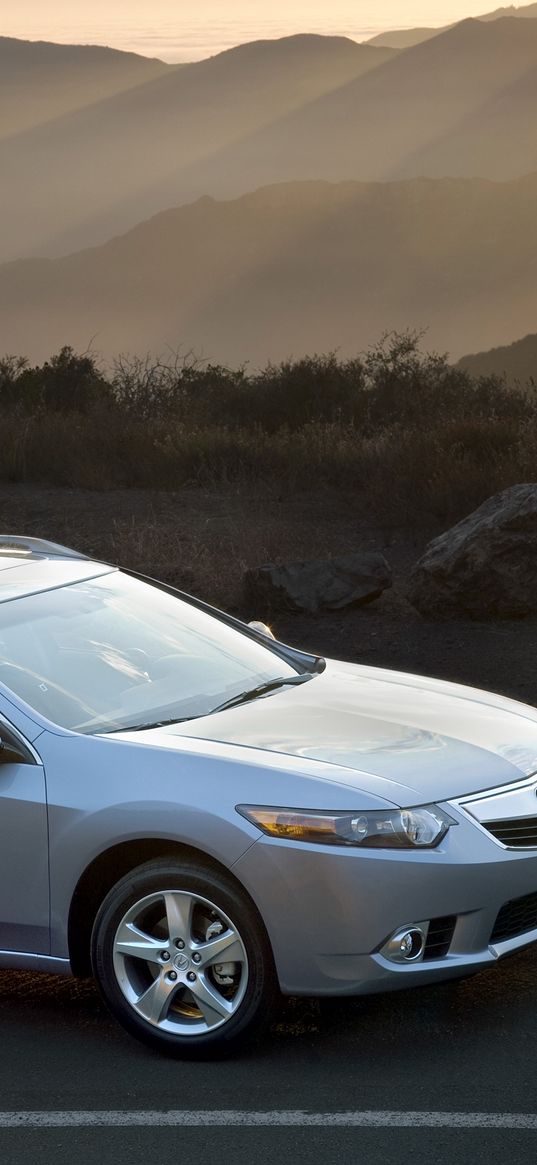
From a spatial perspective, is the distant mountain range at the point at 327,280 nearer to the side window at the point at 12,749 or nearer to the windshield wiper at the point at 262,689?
the windshield wiper at the point at 262,689

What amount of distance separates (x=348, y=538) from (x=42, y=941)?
11393 millimetres

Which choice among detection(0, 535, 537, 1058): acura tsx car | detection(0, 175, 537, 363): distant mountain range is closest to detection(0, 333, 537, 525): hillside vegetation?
detection(0, 535, 537, 1058): acura tsx car

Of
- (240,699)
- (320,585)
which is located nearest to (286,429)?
(320,585)

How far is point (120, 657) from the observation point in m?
5.69

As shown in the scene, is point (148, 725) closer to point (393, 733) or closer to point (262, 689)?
point (262, 689)

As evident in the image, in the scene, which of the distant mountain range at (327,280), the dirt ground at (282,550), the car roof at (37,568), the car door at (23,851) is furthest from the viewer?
the distant mountain range at (327,280)

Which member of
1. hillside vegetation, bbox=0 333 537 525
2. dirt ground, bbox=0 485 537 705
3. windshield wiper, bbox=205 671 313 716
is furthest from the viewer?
hillside vegetation, bbox=0 333 537 525

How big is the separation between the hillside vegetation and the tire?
38.3ft

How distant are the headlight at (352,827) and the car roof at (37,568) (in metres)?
1.67

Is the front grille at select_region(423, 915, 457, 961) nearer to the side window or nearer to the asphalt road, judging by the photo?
the asphalt road

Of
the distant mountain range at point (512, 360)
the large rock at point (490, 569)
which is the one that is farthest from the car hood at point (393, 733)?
the distant mountain range at point (512, 360)

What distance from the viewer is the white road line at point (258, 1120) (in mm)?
4160

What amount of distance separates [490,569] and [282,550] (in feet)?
11.9

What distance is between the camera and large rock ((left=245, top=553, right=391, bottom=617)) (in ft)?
41.5
